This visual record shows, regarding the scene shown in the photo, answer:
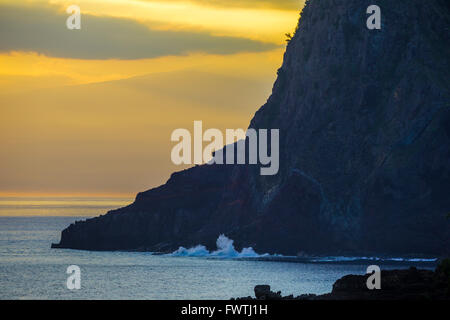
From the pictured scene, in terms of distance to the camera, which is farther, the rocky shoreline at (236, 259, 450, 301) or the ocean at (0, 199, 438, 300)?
the ocean at (0, 199, 438, 300)

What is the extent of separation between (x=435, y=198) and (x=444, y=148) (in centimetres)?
996

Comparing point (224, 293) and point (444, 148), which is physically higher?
point (444, 148)

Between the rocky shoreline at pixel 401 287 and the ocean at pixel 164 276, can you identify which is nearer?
the rocky shoreline at pixel 401 287

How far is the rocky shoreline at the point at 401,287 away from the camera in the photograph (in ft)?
217

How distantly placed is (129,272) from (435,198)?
222ft

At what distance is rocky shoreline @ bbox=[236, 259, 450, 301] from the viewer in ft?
217

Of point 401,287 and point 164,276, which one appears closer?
point 401,287

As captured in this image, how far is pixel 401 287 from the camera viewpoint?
69.6m
